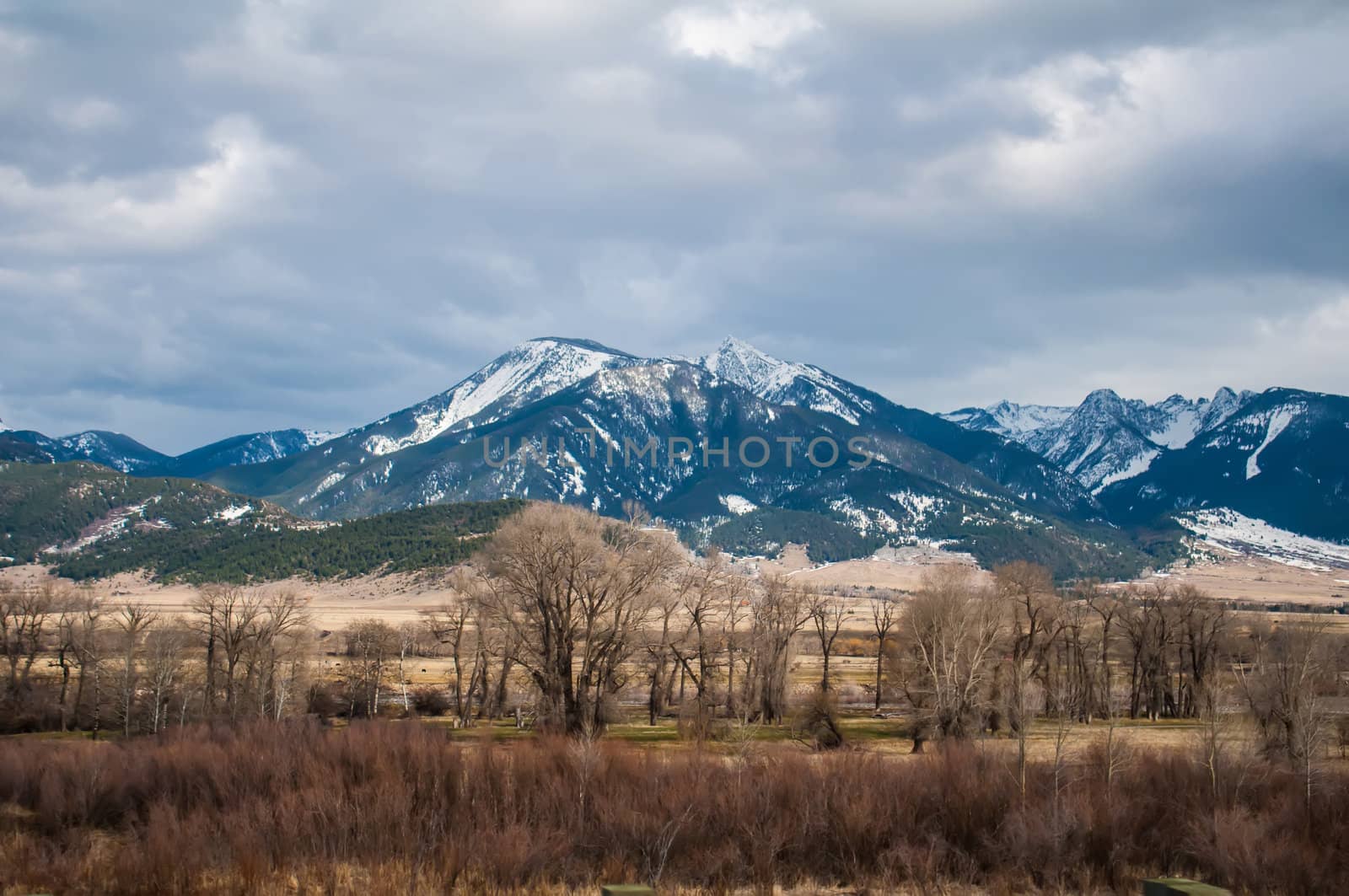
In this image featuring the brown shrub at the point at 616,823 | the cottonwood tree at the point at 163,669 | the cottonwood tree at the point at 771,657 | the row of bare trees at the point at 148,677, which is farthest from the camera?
the cottonwood tree at the point at 771,657

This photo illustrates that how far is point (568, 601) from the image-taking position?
5400 centimetres

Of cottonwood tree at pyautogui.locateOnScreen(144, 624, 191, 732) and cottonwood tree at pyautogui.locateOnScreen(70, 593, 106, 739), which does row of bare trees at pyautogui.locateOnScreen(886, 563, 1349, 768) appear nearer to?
cottonwood tree at pyautogui.locateOnScreen(144, 624, 191, 732)

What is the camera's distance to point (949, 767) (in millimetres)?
33000

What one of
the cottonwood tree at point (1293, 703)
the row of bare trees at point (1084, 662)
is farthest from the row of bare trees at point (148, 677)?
the cottonwood tree at point (1293, 703)

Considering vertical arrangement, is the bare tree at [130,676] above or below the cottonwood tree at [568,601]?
below

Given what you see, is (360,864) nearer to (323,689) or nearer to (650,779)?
(650,779)

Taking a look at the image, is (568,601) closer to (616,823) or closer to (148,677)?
(616,823)

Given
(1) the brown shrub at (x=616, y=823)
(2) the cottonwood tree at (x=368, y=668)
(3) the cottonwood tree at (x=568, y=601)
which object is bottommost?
(2) the cottonwood tree at (x=368, y=668)

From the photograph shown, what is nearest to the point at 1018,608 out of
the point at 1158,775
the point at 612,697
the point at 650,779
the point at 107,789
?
the point at 612,697

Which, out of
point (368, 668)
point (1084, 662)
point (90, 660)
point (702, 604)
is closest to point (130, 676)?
point (90, 660)

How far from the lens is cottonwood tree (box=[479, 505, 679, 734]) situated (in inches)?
2103

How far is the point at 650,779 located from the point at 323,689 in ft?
168

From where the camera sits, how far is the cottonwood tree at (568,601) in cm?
5341

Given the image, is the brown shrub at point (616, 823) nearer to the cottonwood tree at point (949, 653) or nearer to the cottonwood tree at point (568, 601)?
the cottonwood tree at point (949, 653)
